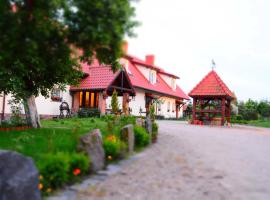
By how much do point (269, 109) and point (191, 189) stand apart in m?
40.4

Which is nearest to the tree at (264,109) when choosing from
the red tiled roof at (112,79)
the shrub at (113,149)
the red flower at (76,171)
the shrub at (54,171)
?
the red tiled roof at (112,79)

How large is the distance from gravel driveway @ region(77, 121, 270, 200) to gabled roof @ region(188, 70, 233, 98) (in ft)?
42.6

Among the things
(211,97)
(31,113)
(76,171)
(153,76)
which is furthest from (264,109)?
(76,171)

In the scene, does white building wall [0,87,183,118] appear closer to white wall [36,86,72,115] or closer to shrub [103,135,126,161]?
white wall [36,86,72,115]

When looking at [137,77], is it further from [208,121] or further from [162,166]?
[162,166]

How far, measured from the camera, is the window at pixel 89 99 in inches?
1196

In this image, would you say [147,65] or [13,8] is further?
[147,65]

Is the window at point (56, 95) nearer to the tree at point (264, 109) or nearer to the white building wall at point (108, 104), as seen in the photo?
the white building wall at point (108, 104)

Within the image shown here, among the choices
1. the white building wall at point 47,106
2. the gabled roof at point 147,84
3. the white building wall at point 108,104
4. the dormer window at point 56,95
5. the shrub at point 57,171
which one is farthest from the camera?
the gabled roof at point 147,84

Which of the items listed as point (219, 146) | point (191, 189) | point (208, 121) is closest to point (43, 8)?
point (191, 189)

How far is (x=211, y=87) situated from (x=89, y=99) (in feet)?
34.9

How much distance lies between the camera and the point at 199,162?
995 centimetres

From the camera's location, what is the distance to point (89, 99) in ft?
101

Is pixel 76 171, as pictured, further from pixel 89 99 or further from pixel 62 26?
pixel 89 99
